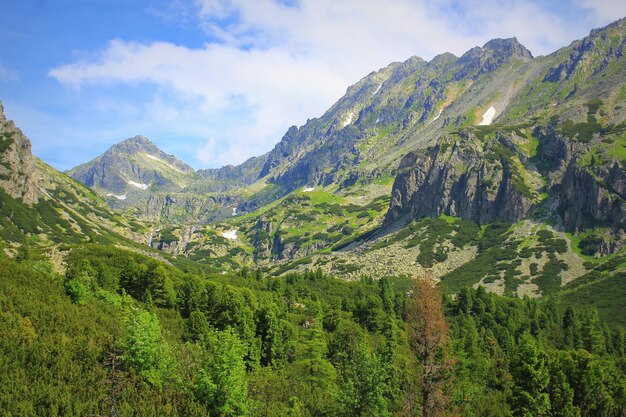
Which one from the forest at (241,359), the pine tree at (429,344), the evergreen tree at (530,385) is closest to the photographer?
the forest at (241,359)

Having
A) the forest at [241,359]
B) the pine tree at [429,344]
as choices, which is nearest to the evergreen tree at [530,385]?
the forest at [241,359]

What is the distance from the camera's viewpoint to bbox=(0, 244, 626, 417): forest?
2247cm

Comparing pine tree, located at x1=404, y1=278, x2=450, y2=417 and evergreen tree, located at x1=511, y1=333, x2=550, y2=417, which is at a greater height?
pine tree, located at x1=404, y1=278, x2=450, y2=417

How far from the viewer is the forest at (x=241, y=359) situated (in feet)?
73.7

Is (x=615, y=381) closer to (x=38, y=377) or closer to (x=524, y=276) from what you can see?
(x=38, y=377)

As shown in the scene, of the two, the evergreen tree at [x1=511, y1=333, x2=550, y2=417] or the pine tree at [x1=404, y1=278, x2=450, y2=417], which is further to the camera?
the evergreen tree at [x1=511, y1=333, x2=550, y2=417]

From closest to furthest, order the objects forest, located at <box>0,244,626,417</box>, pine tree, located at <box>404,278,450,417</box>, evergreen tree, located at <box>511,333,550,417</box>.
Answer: forest, located at <box>0,244,626,417</box> → pine tree, located at <box>404,278,450,417</box> → evergreen tree, located at <box>511,333,550,417</box>

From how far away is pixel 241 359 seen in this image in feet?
103

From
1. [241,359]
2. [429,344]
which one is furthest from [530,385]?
[241,359]

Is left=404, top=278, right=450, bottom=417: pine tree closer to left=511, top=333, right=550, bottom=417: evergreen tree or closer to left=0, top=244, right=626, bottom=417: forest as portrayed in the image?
left=0, top=244, right=626, bottom=417: forest

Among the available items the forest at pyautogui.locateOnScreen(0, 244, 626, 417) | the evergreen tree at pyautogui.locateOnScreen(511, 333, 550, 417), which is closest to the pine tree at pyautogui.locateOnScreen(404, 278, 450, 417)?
the forest at pyautogui.locateOnScreen(0, 244, 626, 417)

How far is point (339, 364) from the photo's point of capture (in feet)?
199

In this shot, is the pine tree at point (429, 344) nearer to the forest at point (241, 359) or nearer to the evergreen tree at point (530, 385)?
the forest at point (241, 359)

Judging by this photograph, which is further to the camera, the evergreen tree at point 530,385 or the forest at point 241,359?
the evergreen tree at point 530,385
